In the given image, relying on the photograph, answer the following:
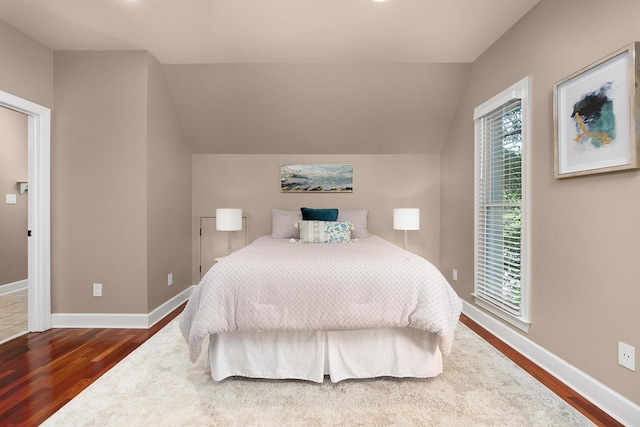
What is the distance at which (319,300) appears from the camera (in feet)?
6.69

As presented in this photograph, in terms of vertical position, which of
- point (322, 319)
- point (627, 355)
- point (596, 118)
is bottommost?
point (627, 355)

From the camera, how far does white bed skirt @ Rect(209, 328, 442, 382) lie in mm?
2131

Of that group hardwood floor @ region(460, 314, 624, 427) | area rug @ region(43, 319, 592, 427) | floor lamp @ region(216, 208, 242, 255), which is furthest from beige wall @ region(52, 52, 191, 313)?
hardwood floor @ region(460, 314, 624, 427)

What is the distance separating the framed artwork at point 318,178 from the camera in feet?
14.3

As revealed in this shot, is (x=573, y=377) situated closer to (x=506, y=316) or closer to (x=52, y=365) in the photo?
(x=506, y=316)

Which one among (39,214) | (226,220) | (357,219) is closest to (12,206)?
(39,214)

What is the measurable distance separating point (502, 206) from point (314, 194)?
221cm

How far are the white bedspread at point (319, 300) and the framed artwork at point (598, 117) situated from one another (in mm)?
1095

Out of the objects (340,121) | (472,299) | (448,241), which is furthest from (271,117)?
(472,299)

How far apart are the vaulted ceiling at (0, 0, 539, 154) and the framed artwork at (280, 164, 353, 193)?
0.23 metres

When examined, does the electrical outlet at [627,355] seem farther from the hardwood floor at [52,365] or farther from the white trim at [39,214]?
the white trim at [39,214]

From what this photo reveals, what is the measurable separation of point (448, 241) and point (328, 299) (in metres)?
2.50

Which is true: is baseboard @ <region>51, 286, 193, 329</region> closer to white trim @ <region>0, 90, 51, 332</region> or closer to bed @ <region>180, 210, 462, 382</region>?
white trim @ <region>0, 90, 51, 332</region>

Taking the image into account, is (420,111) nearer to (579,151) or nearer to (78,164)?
(579,151)
